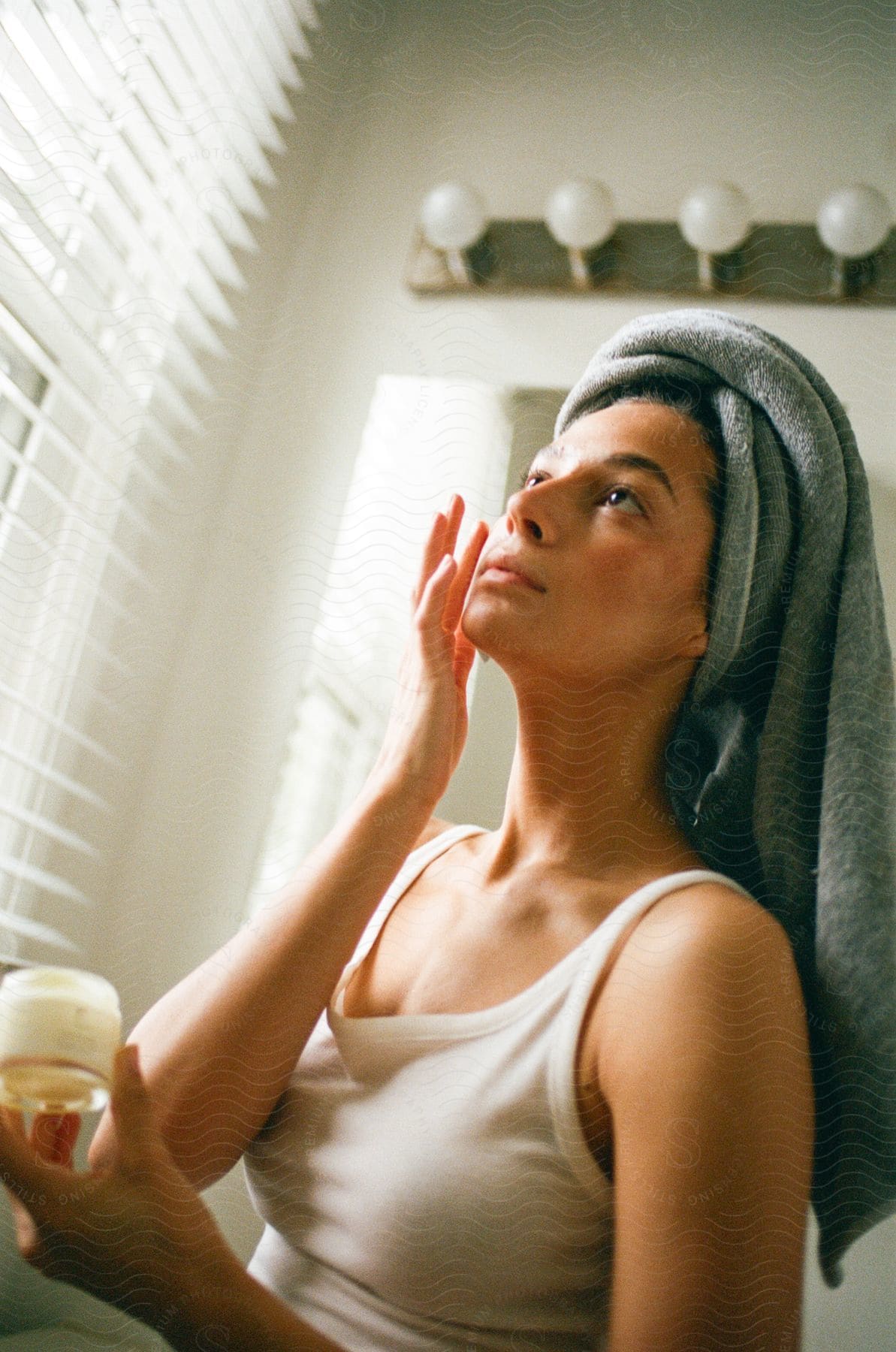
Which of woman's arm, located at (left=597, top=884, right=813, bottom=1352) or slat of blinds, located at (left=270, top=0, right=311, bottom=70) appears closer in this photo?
woman's arm, located at (left=597, top=884, right=813, bottom=1352)

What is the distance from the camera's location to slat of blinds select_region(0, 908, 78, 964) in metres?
0.46

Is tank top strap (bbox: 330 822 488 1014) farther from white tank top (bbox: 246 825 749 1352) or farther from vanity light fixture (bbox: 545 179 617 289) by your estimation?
vanity light fixture (bbox: 545 179 617 289)

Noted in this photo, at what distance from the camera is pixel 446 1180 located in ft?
1.32

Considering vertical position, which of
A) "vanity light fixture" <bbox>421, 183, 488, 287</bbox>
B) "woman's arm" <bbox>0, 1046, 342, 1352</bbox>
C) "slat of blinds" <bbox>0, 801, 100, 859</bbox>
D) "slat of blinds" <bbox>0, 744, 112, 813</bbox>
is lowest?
"woman's arm" <bbox>0, 1046, 342, 1352</bbox>

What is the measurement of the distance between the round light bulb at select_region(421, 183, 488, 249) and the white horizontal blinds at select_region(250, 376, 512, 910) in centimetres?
8

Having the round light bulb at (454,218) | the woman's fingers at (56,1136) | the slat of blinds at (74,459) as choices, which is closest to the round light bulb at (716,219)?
the round light bulb at (454,218)

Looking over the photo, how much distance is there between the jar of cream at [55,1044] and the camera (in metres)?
0.42

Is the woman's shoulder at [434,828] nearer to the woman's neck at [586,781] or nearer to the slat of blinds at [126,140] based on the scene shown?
the woman's neck at [586,781]

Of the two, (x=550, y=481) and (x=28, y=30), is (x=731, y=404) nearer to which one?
(x=550, y=481)

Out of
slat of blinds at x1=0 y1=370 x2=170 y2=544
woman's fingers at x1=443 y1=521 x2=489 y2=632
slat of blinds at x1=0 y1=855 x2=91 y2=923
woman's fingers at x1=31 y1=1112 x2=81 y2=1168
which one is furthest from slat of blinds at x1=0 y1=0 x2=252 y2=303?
woman's fingers at x1=31 y1=1112 x2=81 y2=1168

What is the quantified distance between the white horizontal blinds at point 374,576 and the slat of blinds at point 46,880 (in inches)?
3.3

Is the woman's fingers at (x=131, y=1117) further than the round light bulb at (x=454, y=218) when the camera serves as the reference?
No

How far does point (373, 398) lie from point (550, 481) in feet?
0.38

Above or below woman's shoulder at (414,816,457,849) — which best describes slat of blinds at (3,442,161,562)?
above
